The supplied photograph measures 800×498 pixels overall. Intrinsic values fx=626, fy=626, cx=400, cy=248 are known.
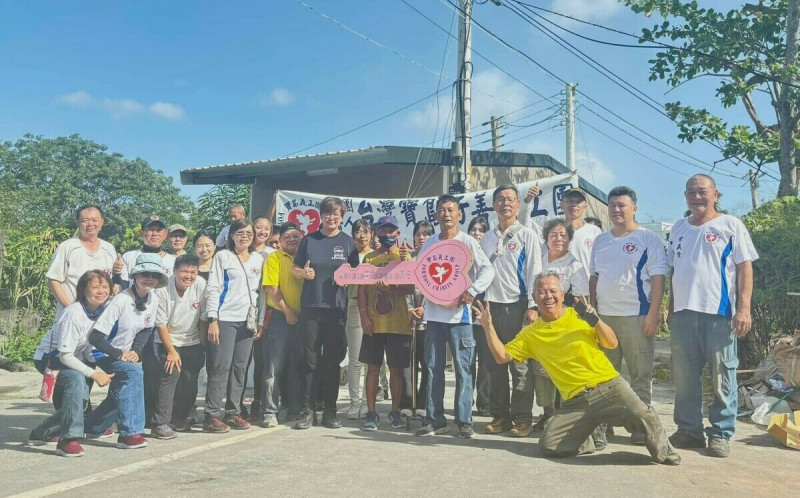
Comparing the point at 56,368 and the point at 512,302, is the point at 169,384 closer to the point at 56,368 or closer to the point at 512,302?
the point at 56,368

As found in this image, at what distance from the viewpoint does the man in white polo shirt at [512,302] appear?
5234mm

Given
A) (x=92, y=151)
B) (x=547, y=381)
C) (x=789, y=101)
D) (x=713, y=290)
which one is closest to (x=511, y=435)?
(x=547, y=381)

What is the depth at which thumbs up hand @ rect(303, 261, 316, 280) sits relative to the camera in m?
5.54

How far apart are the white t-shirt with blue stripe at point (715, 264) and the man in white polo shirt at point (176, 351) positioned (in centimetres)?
400

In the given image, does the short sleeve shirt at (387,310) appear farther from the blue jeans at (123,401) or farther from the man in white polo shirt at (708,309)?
the man in white polo shirt at (708,309)

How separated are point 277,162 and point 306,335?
7.66 m

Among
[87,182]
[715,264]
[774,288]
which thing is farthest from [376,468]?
[87,182]

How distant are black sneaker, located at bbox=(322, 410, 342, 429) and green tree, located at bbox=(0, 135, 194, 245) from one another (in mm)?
40849

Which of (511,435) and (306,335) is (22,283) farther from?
(511,435)

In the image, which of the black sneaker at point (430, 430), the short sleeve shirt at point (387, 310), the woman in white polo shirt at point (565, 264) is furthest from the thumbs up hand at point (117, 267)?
the woman in white polo shirt at point (565, 264)

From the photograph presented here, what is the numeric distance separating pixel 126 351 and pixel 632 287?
399 centimetres

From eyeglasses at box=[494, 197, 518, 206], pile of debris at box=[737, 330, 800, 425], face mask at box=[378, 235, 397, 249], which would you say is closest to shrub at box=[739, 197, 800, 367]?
pile of debris at box=[737, 330, 800, 425]

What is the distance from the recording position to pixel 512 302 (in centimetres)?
539

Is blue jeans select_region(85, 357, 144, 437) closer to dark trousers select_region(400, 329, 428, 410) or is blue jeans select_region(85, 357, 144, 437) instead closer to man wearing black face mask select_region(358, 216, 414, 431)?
man wearing black face mask select_region(358, 216, 414, 431)
